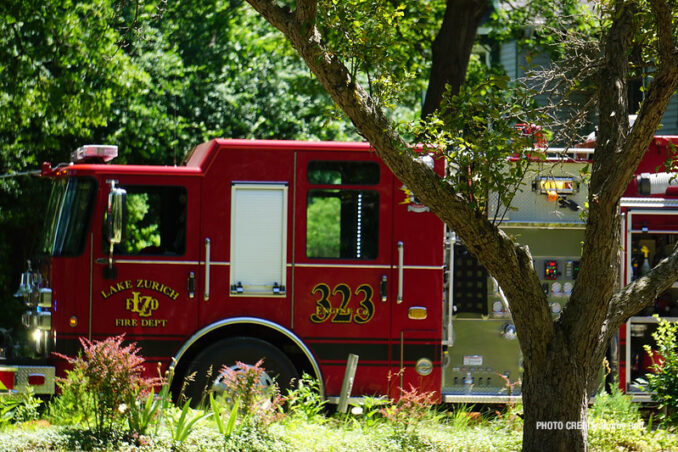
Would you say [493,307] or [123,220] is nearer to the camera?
[123,220]

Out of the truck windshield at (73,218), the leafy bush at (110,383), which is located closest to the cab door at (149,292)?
the truck windshield at (73,218)

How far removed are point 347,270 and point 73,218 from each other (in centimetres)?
248

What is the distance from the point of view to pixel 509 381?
28.5 feet

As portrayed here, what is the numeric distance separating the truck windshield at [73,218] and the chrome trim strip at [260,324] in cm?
126

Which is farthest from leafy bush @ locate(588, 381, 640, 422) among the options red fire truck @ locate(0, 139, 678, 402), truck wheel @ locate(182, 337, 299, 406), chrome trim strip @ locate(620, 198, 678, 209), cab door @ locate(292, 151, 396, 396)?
truck wheel @ locate(182, 337, 299, 406)

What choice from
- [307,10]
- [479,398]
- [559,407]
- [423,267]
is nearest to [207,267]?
[423,267]

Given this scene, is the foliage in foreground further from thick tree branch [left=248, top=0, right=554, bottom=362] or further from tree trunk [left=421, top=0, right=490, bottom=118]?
tree trunk [left=421, top=0, right=490, bottom=118]

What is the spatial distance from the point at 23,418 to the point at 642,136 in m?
5.39

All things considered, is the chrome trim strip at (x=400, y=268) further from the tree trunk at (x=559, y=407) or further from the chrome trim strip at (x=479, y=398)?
the tree trunk at (x=559, y=407)

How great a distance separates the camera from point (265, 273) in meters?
8.39

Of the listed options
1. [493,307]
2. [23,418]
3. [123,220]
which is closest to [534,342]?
[493,307]

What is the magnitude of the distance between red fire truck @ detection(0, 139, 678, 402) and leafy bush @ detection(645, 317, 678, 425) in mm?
1280

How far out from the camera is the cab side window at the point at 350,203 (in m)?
8.45

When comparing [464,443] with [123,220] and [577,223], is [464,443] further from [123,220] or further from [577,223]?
[123,220]
